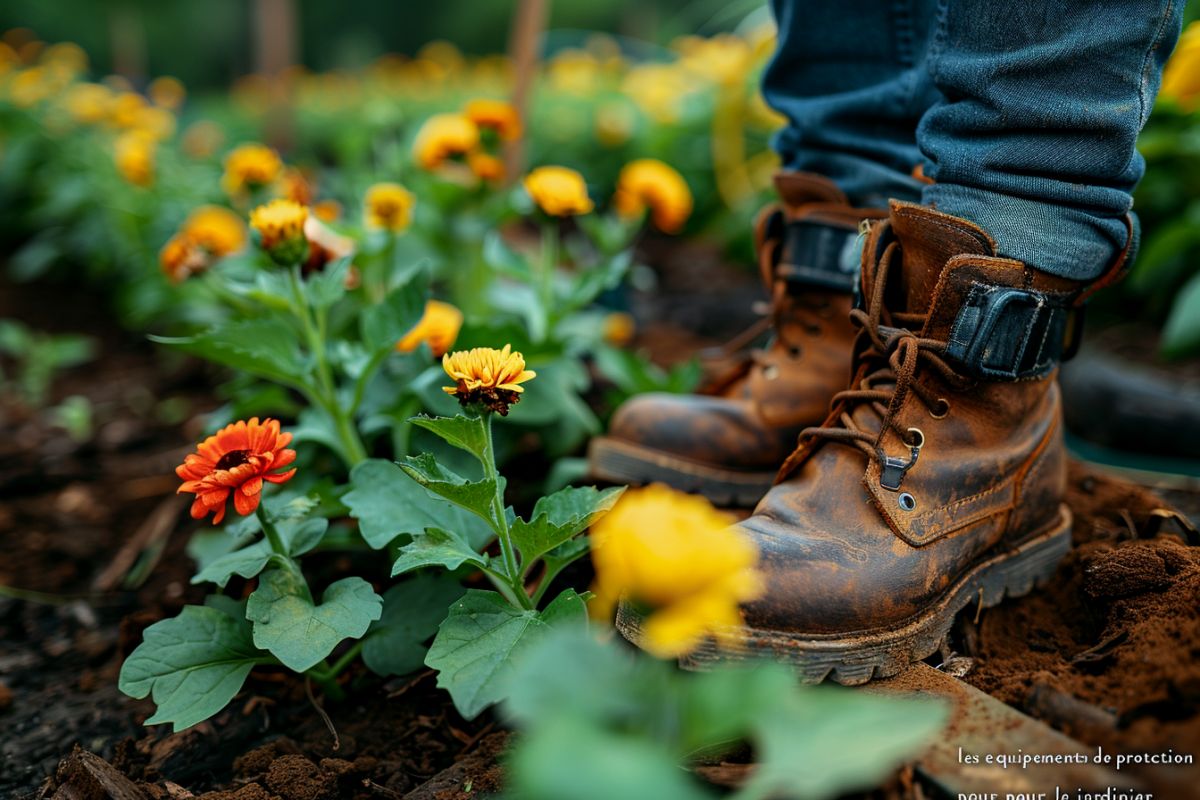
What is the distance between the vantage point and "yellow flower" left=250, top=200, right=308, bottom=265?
4.55 feet

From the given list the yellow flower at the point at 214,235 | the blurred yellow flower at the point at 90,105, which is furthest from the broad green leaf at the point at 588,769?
the blurred yellow flower at the point at 90,105

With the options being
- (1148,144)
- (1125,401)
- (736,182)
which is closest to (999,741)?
(1125,401)

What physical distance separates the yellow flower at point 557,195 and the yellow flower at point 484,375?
741 mm

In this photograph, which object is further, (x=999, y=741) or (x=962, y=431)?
(x=962, y=431)

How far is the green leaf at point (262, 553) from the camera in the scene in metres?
1.19

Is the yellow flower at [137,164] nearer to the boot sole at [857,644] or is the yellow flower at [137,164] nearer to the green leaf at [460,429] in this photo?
the green leaf at [460,429]

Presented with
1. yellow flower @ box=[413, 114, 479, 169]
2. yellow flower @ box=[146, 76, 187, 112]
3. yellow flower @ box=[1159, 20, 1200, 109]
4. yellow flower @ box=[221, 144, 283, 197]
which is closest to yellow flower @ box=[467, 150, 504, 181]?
yellow flower @ box=[413, 114, 479, 169]

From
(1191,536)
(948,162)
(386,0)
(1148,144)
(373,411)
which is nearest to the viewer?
(948,162)

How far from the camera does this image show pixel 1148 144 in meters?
2.28

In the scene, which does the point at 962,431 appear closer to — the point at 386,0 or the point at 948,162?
the point at 948,162

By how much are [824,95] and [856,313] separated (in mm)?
557

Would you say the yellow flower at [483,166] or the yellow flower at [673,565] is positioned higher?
the yellow flower at [673,565]

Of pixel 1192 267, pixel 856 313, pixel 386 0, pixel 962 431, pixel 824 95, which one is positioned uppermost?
pixel 824 95

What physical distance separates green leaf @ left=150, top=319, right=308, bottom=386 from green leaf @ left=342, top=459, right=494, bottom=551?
26cm
